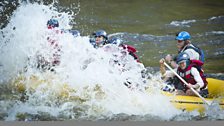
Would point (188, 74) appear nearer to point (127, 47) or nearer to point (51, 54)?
point (127, 47)

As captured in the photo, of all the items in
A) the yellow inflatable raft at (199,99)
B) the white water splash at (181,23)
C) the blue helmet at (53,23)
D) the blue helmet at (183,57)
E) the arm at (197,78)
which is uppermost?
the white water splash at (181,23)

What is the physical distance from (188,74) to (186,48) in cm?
21

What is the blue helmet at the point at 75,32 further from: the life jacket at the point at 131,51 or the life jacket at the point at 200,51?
the life jacket at the point at 200,51

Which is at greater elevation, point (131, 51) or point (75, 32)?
point (75, 32)

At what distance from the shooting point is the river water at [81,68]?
4.14 m

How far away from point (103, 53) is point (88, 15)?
322 mm

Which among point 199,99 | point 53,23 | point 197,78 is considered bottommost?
point 199,99

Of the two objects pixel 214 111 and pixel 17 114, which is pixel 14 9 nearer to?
pixel 17 114

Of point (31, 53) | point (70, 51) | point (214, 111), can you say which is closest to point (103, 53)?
point (70, 51)

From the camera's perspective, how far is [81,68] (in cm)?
→ 418

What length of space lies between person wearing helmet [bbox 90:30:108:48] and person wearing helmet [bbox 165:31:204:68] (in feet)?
1.65

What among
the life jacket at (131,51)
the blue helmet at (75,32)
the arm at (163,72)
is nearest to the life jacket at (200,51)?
the arm at (163,72)

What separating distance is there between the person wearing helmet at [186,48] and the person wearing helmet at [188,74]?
0.11 feet

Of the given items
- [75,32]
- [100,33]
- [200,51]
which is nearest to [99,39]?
[100,33]
